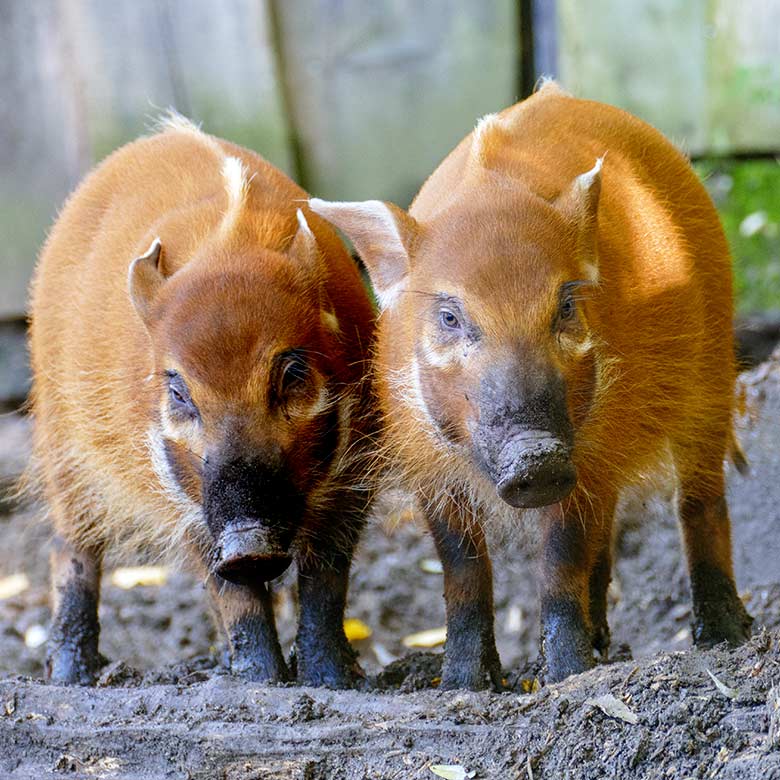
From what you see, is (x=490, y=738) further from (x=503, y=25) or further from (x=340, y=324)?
(x=503, y=25)

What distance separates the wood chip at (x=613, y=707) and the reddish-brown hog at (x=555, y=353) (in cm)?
54

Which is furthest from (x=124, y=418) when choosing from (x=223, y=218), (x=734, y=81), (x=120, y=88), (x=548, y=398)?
(x=734, y=81)

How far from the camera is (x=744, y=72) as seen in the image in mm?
8336

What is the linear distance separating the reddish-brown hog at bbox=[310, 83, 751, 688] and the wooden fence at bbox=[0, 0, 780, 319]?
3.31m

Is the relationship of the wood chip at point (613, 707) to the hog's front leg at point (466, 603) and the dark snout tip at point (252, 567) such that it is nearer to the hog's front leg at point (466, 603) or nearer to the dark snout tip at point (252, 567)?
the hog's front leg at point (466, 603)

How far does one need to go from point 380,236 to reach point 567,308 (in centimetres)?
73

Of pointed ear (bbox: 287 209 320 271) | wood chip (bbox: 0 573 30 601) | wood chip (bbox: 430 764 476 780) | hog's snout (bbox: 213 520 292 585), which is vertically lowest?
wood chip (bbox: 0 573 30 601)

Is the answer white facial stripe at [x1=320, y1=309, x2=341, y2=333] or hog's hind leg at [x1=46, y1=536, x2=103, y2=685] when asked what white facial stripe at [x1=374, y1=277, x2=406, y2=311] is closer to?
white facial stripe at [x1=320, y1=309, x2=341, y2=333]

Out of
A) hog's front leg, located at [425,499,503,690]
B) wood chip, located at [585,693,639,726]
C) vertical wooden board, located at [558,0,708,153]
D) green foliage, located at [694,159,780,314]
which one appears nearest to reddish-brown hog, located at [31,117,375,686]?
hog's front leg, located at [425,499,503,690]

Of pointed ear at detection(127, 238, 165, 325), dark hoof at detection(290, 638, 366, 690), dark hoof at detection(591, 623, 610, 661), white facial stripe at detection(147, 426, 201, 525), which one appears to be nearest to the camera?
pointed ear at detection(127, 238, 165, 325)

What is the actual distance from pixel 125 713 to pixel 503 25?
5.70 m

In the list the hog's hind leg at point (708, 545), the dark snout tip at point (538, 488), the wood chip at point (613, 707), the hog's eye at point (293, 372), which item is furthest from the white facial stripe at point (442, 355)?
the hog's hind leg at point (708, 545)

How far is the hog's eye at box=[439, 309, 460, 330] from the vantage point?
12.9ft

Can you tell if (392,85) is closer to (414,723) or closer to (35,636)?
(35,636)
